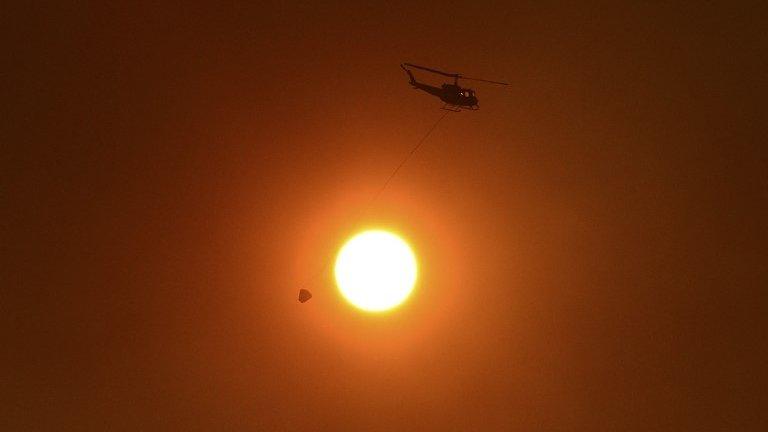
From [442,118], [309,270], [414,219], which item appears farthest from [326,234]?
[442,118]

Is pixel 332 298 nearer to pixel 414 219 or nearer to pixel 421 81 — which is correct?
pixel 414 219

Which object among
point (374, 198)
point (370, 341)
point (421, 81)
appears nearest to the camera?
point (421, 81)

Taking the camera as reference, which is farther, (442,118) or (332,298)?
(332,298)

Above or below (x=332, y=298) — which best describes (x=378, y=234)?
above

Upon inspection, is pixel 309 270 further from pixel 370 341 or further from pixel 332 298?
pixel 370 341

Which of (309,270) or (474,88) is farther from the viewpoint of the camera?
(309,270)

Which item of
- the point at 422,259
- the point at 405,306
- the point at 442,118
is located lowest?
the point at 405,306

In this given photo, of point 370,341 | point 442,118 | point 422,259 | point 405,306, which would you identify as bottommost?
point 370,341

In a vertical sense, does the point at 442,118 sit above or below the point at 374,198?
above

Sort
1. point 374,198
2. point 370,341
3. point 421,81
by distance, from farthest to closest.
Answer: point 370,341
point 374,198
point 421,81

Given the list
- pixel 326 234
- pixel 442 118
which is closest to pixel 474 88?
pixel 442 118
